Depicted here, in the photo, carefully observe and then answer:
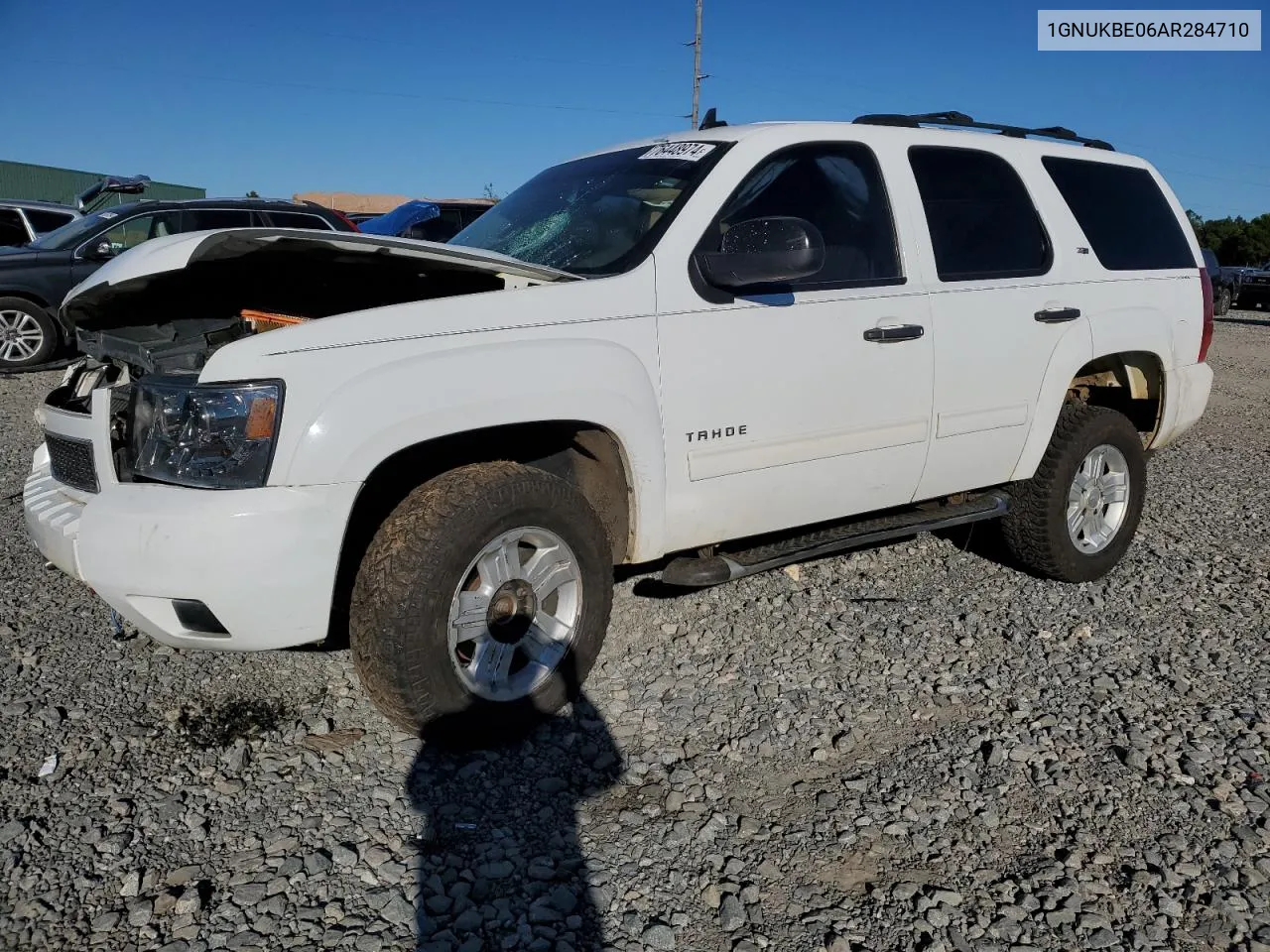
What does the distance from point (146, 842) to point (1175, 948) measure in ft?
8.53

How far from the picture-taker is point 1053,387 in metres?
4.32

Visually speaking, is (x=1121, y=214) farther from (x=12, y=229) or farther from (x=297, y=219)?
(x=12, y=229)

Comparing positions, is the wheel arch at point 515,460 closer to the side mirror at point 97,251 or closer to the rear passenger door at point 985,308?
the rear passenger door at point 985,308

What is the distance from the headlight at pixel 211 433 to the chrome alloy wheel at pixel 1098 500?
3.63 meters

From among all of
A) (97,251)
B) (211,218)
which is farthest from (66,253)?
(211,218)

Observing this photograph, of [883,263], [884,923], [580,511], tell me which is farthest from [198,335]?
[884,923]

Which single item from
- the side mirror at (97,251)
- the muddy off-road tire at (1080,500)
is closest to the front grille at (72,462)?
the muddy off-road tire at (1080,500)

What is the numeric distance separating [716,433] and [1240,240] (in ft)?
165

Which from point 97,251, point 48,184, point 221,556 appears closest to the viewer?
point 221,556

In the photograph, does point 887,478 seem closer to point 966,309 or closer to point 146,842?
point 966,309

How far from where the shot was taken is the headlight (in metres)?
2.58

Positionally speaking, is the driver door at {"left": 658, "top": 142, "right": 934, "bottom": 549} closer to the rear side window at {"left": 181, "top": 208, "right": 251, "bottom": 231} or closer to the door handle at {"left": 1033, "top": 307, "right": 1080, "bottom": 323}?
→ the door handle at {"left": 1033, "top": 307, "right": 1080, "bottom": 323}

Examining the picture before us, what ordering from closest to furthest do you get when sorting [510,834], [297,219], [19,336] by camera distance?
[510,834] < [19,336] < [297,219]

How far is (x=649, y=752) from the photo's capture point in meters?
3.15
